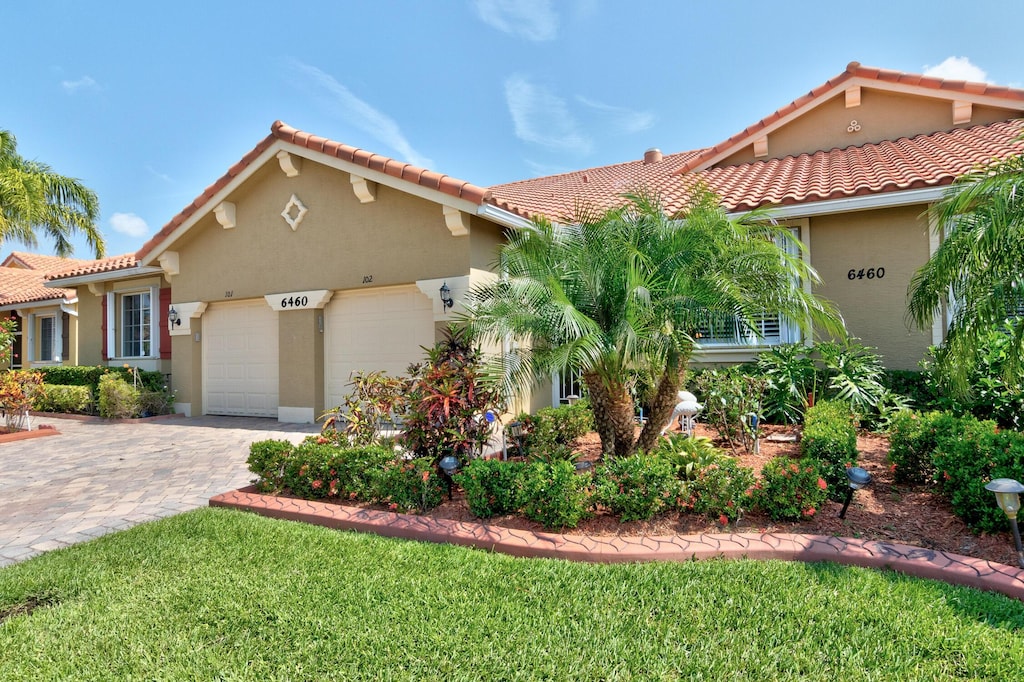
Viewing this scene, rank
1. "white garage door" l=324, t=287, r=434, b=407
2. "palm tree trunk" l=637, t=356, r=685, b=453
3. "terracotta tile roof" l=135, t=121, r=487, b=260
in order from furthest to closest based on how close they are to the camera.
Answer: "white garage door" l=324, t=287, r=434, b=407, "terracotta tile roof" l=135, t=121, r=487, b=260, "palm tree trunk" l=637, t=356, r=685, b=453

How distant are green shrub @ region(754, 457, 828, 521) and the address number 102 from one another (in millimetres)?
6343

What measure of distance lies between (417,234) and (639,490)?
675 centimetres

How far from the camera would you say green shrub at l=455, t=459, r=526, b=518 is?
4629 millimetres

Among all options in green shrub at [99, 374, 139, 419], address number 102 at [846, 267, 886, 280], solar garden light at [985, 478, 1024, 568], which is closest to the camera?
solar garden light at [985, 478, 1024, 568]

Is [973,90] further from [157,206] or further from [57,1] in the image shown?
[157,206]

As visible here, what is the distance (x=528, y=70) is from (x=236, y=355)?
32.2 ft

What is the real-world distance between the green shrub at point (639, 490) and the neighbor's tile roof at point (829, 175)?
10.3 feet

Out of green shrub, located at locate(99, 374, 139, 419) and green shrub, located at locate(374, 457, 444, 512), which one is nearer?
green shrub, located at locate(374, 457, 444, 512)

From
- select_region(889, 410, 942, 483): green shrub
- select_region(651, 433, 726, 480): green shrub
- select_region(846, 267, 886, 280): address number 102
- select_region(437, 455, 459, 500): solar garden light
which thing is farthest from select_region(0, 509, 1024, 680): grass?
select_region(846, 267, 886, 280): address number 102

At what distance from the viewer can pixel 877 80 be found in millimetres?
11711

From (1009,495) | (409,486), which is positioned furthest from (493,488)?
(1009,495)

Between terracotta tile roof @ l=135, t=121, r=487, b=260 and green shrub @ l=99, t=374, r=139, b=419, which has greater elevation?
terracotta tile roof @ l=135, t=121, r=487, b=260

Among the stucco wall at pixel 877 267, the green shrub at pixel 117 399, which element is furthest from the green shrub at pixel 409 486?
the green shrub at pixel 117 399

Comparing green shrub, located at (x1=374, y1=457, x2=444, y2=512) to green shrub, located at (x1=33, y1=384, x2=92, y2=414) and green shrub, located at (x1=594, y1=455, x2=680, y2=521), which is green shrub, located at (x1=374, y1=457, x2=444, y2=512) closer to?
green shrub, located at (x1=594, y1=455, x2=680, y2=521)
